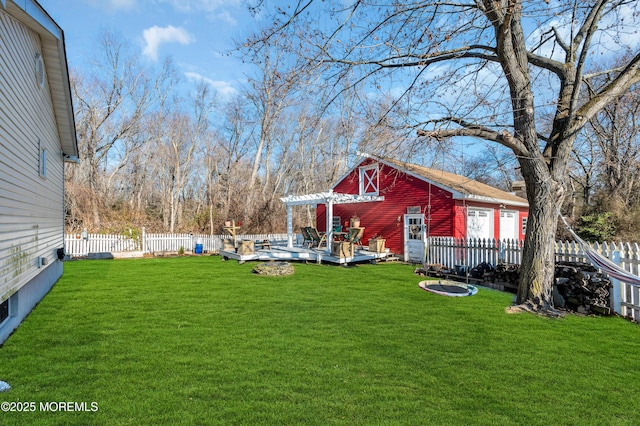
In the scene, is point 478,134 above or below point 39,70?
below

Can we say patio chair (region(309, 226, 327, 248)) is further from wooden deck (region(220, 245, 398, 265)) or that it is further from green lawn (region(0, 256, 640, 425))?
green lawn (region(0, 256, 640, 425))

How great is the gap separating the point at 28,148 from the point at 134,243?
423 inches

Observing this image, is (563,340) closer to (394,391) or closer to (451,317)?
(451,317)

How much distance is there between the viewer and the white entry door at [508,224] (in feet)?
54.6

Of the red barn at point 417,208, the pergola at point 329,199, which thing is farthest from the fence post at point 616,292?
the pergola at point 329,199

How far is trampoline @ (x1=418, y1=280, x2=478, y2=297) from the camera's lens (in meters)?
7.56

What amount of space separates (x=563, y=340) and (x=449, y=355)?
6.43ft

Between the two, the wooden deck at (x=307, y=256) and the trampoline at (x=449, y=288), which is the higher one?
the wooden deck at (x=307, y=256)

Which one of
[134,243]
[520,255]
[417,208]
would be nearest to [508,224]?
[417,208]

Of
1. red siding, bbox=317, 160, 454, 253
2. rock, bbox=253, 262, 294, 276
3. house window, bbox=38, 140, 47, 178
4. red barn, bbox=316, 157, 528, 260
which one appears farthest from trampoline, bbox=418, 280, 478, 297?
house window, bbox=38, 140, 47, 178

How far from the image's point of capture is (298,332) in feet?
16.4

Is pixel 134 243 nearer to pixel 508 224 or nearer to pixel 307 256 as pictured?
pixel 307 256

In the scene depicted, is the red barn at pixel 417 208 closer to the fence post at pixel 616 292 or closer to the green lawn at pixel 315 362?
the fence post at pixel 616 292

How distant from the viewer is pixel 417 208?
47.0 ft
